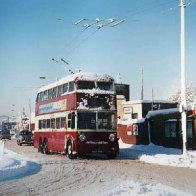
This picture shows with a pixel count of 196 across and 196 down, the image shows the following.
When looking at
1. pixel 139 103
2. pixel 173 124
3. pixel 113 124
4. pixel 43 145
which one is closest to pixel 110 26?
pixel 113 124

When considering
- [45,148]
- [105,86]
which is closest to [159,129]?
[45,148]

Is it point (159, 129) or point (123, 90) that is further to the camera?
point (123, 90)

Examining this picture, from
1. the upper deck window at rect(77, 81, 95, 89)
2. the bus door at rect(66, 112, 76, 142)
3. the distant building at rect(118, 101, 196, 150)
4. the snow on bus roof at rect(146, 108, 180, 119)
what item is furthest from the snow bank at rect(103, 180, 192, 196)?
the snow on bus roof at rect(146, 108, 180, 119)

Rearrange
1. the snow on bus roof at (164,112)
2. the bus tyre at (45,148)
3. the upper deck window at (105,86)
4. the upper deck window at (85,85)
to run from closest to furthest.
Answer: the upper deck window at (85,85) → the upper deck window at (105,86) → the bus tyre at (45,148) → the snow on bus roof at (164,112)

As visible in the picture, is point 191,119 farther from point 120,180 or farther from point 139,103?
point 139,103

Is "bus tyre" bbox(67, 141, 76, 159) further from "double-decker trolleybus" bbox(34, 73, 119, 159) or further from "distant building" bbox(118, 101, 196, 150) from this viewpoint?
"distant building" bbox(118, 101, 196, 150)

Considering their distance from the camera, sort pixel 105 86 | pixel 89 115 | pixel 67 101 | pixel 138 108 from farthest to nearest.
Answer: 1. pixel 138 108
2. pixel 67 101
3. pixel 105 86
4. pixel 89 115

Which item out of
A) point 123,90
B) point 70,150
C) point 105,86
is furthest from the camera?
point 123,90

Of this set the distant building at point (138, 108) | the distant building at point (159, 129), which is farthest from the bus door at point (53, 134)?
the distant building at point (138, 108)

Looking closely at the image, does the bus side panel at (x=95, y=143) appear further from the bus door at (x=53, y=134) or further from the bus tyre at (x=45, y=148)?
the bus tyre at (x=45, y=148)

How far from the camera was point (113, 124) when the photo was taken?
2312 centimetres

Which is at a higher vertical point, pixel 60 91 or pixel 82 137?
pixel 60 91

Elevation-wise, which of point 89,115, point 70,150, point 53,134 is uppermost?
point 89,115

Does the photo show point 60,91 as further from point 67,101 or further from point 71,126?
point 71,126
